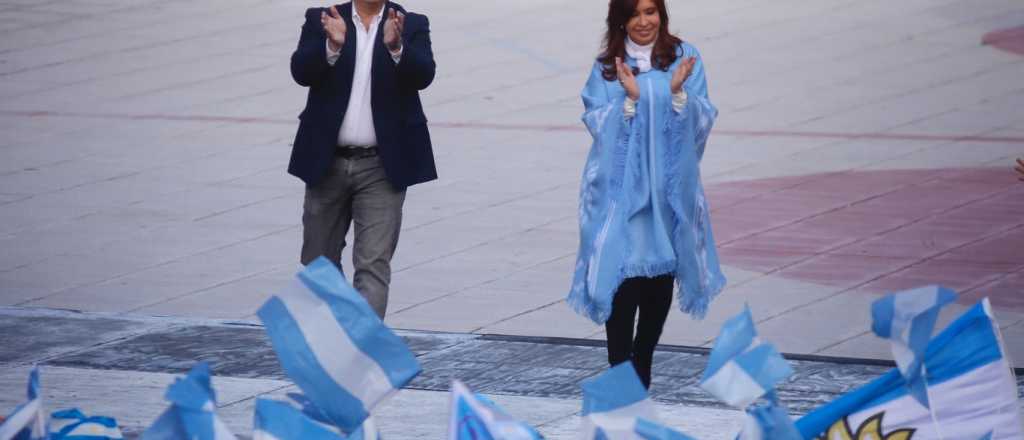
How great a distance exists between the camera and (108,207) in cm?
1034

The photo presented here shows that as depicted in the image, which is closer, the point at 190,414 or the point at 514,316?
the point at 190,414

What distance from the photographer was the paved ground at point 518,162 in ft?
27.4

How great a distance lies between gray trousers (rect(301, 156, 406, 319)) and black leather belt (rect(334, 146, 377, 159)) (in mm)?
13

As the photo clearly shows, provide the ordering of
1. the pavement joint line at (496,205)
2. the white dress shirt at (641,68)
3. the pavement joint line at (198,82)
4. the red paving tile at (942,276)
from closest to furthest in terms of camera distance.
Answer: the white dress shirt at (641,68) < the red paving tile at (942,276) < the pavement joint line at (496,205) < the pavement joint line at (198,82)

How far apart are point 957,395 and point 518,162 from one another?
26.0ft

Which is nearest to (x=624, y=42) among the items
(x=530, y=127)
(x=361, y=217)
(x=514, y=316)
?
(x=361, y=217)

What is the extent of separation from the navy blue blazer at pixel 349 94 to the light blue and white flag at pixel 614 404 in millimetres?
3040

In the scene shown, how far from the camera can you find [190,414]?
130 inches

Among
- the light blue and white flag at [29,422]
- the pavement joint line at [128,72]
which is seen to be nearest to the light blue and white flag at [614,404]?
the light blue and white flag at [29,422]

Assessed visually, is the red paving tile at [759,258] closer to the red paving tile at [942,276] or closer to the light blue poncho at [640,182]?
the red paving tile at [942,276]

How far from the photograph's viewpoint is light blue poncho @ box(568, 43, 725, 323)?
573cm

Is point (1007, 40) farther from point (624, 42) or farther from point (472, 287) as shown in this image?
point (624, 42)

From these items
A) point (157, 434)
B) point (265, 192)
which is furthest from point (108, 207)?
point (157, 434)

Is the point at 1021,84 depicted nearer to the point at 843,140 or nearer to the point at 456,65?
the point at 843,140
